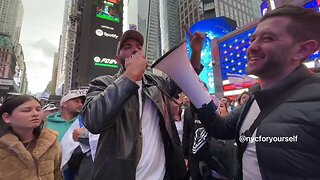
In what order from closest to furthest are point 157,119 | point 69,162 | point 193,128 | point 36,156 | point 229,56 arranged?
point 157,119, point 36,156, point 69,162, point 193,128, point 229,56

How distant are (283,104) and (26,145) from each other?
8.99 ft

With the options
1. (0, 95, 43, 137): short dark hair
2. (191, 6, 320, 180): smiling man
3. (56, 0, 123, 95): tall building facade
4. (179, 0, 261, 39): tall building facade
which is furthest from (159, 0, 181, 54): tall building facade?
(191, 6, 320, 180): smiling man

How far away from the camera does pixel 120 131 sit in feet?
4.69

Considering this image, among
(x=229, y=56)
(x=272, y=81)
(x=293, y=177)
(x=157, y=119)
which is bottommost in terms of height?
(x=293, y=177)

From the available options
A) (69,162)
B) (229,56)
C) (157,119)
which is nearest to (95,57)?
(229,56)

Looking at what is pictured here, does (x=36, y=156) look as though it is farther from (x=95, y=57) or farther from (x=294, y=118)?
(x=95, y=57)

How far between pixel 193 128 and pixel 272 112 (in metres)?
1.98

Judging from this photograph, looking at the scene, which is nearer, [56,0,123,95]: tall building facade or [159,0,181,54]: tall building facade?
[56,0,123,95]: tall building facade

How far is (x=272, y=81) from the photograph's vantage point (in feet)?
4.02

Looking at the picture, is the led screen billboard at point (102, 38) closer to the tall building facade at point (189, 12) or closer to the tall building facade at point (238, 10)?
the tall building facade at point (189, 12)

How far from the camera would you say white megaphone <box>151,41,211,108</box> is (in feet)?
4.84

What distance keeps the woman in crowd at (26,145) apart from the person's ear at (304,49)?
8.70ft

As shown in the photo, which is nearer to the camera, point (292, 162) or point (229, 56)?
point (292, 162)

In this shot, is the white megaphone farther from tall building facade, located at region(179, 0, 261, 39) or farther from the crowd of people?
tall building facade, located at region(179, 0, 261, 39)
